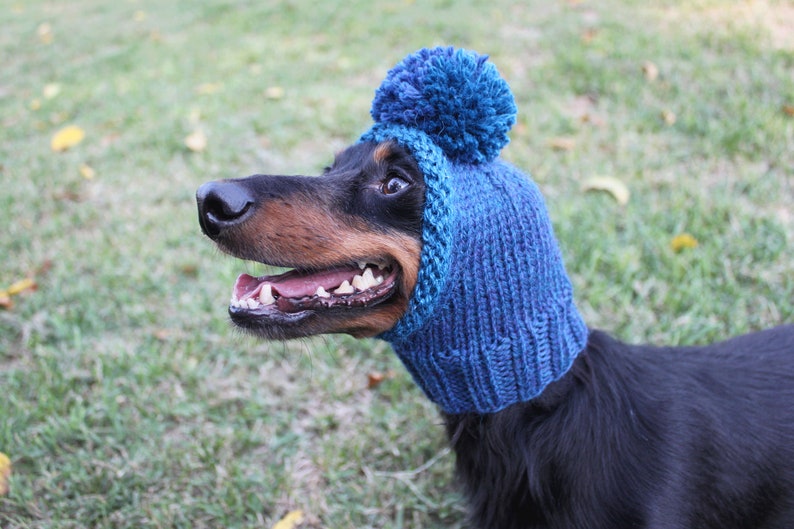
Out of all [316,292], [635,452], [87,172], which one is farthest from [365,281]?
[87,172]

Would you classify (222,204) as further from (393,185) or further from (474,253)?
(474,253)

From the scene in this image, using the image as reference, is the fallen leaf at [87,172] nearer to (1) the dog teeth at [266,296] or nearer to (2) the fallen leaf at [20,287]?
(2) the fallen leaf at [20,287]

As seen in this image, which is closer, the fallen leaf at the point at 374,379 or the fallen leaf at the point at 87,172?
the fallen leaf at the point at 374,379

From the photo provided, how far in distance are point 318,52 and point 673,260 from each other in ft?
16.0

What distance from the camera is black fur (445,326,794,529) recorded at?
192 centimetres

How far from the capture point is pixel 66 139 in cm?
567

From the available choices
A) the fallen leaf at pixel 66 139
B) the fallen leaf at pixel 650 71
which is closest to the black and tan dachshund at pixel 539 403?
the fallen leaf at pixel 650 71

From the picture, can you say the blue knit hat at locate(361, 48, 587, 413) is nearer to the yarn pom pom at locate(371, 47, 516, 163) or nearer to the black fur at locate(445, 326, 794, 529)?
the yarn pom pom at locate(371, 47, 516, 163)

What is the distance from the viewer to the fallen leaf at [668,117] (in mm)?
4855

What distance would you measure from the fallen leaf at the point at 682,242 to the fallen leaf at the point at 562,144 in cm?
130

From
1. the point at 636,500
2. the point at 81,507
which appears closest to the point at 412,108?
the point at 636,500

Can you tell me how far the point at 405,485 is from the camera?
8.71ft

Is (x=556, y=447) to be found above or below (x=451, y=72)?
below

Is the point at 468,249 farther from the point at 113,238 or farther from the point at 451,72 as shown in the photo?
the point at 113,238
